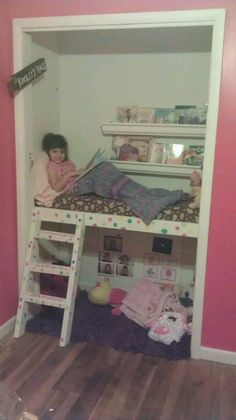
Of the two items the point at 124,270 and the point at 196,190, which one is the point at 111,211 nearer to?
the point at 196,190

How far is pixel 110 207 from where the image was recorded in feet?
7.99

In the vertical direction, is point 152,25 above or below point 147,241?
above

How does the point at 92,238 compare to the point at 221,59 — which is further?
the point at 92,238

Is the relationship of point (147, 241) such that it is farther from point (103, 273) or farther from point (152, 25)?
point (152, 25)

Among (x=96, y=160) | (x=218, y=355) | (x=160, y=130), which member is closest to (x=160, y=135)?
(x=160, y=130)

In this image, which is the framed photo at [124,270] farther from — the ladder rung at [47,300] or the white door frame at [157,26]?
the white door frame at [157,26]

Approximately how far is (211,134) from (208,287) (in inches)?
34.6

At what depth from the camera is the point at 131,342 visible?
243 centimetres

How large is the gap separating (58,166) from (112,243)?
2.54ft

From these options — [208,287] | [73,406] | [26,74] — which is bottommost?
[73,406]

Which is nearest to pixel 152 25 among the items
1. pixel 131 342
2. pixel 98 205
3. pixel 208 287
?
pixel 98 205

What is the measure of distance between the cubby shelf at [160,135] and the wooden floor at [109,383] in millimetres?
1250

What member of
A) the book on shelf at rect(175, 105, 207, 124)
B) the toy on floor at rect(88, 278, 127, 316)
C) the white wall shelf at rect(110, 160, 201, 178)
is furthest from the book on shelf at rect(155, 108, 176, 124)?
the toy on floor at rect(88, 278, 127, 316)

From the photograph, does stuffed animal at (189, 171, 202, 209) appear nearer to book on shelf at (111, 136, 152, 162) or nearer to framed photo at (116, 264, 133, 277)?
book on shelf at (111, 136, 152, 162)
